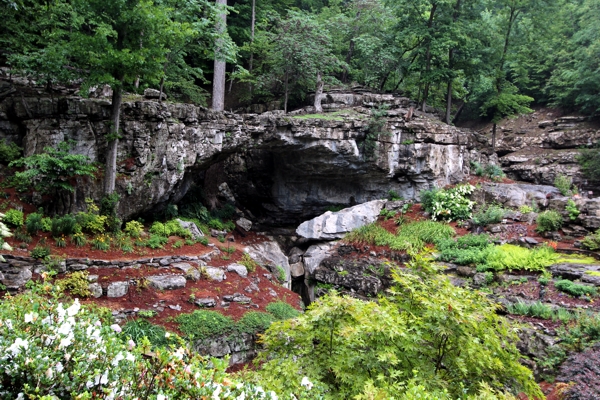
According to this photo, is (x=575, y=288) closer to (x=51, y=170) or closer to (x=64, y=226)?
(x=64, y=226)

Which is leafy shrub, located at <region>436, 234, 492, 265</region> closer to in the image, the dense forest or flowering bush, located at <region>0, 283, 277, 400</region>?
the dense forest

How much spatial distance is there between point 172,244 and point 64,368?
356 inches

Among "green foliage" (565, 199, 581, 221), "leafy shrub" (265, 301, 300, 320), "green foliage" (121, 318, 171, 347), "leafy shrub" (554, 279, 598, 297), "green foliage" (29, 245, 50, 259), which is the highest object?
"green foliage" (565, 199, 581, 221)

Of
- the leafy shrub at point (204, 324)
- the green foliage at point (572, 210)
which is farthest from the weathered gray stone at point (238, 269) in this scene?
the green foliage at point (572, 210)

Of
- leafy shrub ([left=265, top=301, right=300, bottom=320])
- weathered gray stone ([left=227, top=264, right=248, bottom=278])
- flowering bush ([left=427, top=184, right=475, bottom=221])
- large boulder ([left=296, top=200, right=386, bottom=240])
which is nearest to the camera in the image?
leafy shrub ([left=265, top=301, right=300, bottom=320])

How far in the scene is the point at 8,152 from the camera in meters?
9.72

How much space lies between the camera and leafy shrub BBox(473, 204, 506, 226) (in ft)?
43.4

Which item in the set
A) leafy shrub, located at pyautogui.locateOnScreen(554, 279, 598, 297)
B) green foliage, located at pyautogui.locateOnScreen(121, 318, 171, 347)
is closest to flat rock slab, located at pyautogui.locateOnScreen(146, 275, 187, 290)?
green foliage, located at pyautogui.locateOnScreen(121, 318, 171, 347)

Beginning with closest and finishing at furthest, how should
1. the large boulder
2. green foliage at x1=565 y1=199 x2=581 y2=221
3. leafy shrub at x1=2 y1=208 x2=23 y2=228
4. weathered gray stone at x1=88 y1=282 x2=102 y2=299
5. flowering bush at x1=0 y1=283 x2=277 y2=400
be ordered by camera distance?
flowering bush at x1=0 y1=283 x2=277 y2=400, weathered gray stone at x1=88 y1=282 x2=102 y2=299, leafy shrub at x1=2 y1=208 x2=23 y2=228, green foliage at x1=565 y1=199 x2=581 y2=221, the large boulder

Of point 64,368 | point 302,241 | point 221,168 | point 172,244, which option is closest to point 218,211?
point 221,168

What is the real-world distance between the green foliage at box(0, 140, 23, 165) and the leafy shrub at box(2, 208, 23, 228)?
2192 millimetres

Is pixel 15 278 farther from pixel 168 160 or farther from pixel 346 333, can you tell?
pixel 346 333

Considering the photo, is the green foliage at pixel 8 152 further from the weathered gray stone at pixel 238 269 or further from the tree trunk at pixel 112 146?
the weathered gray stone at pixel 238 269

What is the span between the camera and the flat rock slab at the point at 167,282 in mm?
8650
